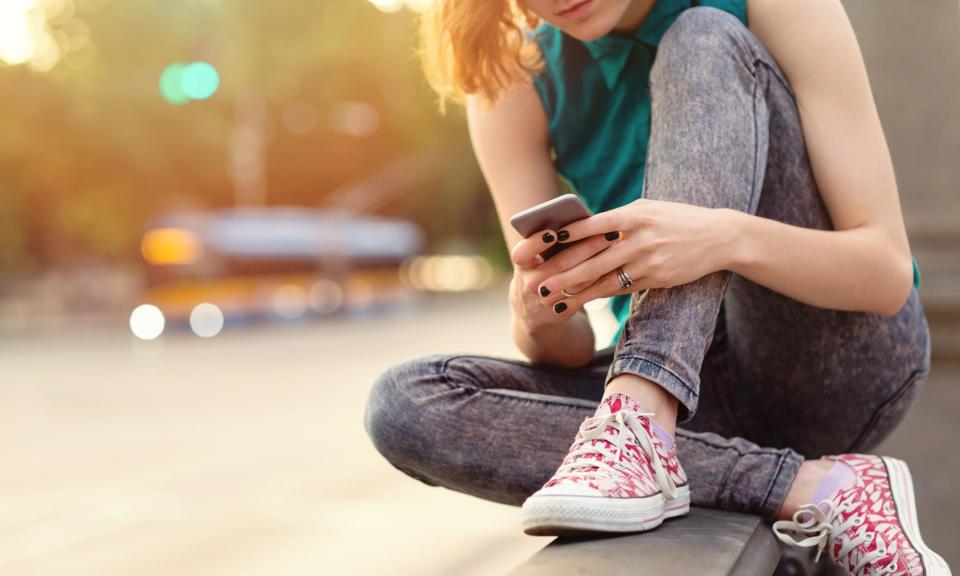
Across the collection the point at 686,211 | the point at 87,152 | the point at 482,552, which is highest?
the point at 87,152

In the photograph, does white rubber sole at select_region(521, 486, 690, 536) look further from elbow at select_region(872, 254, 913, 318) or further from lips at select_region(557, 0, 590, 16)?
lips at select_region(557, 0, 590, 16)

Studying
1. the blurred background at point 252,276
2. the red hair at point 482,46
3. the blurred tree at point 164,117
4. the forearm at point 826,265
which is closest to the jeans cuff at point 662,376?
the forearm at point 826,265

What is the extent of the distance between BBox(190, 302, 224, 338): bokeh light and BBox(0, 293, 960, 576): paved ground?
6481 millimetres

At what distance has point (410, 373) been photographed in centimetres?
208

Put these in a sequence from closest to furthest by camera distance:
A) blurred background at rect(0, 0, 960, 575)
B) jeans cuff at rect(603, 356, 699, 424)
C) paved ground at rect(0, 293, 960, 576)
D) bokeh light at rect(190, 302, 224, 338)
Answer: jeans cuff at rect(603, 356, 699, 424), blurred background at rect(0, 0, 960, 575), paved ground at rect(0, 293, 960, 576), bokeh light at rect(190, 302, 224, 338)

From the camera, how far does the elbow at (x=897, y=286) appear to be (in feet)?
6.29

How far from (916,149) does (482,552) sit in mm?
2916

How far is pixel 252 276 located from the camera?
21.7 m

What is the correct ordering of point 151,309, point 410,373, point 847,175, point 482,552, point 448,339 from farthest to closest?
1. point 151,309
2. point 448,339
3. point 482,552
4. point 410,373
5. point 847,175

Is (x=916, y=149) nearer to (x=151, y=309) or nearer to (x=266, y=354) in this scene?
(x=266, y=354)

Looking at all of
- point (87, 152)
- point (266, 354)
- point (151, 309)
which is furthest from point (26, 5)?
point (266, 354)

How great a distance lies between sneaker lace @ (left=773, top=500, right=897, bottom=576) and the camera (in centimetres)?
177

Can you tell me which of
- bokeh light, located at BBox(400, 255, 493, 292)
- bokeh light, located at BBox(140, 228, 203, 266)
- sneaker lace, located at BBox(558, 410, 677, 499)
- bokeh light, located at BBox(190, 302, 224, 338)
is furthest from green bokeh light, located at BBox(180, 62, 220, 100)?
bokeh light, located at BBox(400, 255, 493, 292)

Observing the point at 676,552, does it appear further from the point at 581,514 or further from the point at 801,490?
the point at 801,490
